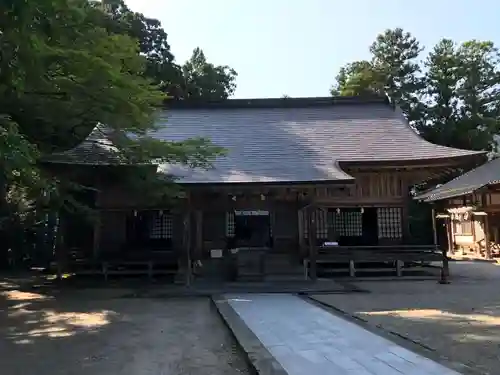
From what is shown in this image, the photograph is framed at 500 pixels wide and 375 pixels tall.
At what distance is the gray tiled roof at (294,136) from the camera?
13.6 meters

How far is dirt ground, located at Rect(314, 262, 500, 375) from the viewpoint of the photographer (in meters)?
5.79

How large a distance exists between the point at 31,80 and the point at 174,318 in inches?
184

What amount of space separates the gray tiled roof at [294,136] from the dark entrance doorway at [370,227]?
2.16m

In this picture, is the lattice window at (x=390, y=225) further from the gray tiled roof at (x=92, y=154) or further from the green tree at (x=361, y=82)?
the green tree at (x=361, y=82)

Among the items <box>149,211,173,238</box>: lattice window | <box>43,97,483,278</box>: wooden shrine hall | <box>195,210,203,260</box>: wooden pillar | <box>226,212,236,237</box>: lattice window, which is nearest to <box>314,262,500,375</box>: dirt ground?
<box>43,97,483,278</box>: wooden shrine hall

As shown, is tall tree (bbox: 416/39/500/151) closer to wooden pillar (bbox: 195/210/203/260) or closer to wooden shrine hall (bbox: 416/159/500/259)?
wooden shrine hall (bbox: 416/159/500/259)

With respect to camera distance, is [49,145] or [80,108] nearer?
[80,108]

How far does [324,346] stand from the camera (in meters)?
6.04

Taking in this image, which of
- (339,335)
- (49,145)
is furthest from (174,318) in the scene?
(49,145)

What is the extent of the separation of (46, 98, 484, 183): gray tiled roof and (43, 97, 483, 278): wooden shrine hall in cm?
4

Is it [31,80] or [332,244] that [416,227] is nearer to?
[332,244]

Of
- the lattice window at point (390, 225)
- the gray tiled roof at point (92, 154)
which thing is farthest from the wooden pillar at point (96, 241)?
the lattice window at point (390, 225)

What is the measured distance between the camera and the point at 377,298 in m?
10.6

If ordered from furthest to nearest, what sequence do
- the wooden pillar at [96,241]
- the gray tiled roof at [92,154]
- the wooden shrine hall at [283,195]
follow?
1. the wooden pillar at [96,241]
2. the wooden shrine hall at [283,195]
3. the gray tiled roof at [92,154]
